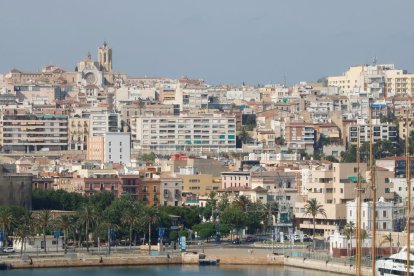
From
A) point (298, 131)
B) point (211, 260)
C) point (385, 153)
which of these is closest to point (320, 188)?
point (211, 260)

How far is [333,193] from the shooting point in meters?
62.5

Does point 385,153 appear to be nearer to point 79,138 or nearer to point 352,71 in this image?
point 79,138

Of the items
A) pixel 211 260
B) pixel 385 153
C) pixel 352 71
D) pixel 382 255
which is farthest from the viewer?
pixel 352 71

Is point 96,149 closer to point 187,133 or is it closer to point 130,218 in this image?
point 187,133

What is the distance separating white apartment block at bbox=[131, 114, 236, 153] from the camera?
11262 centimetres

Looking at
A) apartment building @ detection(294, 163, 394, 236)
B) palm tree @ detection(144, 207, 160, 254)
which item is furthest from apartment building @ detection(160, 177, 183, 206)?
palm tree @ detection(144, 207, 160, 254)

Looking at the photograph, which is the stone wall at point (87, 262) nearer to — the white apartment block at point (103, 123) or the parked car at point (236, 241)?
the parked car at point (236, 241)

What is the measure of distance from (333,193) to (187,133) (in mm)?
51187

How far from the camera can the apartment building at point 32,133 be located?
373 feet

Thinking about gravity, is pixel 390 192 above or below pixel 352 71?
below

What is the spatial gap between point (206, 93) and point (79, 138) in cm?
1997

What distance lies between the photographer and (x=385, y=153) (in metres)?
101

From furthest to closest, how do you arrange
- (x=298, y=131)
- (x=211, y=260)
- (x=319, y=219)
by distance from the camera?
1. (x=298, y=131)
2. (x=319, y=219)
3. (x=211, y=260)

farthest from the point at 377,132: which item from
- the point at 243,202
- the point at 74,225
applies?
the point at 74,225
